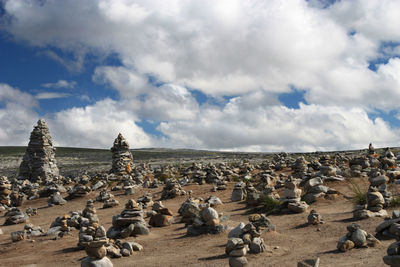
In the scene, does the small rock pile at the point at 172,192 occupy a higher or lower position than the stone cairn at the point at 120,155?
lower

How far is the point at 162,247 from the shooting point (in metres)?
10.1

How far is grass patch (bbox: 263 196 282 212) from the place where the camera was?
1398cm

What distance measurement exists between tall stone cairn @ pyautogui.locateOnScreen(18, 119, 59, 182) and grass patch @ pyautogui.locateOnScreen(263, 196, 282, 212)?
26672 mm

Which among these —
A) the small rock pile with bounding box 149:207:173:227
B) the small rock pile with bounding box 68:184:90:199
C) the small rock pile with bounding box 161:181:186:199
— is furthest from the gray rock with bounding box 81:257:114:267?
the small rock pile with bounding box 68:184:90:199

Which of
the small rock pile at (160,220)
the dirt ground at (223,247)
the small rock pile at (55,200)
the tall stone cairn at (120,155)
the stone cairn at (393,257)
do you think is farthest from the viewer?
the tall stone cairn at (120,155)

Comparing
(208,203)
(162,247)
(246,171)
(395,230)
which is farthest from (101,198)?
(395,230)

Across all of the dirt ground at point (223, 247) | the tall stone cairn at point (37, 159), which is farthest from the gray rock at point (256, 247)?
the tall stone cairn at point (37, 159)

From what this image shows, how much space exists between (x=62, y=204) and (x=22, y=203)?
3601mm

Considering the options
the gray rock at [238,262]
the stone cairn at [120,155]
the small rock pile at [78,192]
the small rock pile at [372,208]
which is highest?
the stone cairn at [120,155]

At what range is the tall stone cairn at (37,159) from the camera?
35.2 m

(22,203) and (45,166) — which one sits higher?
(45,166)

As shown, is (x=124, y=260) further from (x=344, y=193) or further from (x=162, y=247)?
(x=344, y=193)

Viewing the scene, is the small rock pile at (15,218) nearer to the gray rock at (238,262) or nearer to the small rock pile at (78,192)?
the small rock pile at (78,192)

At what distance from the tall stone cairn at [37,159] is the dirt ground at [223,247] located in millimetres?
22213
